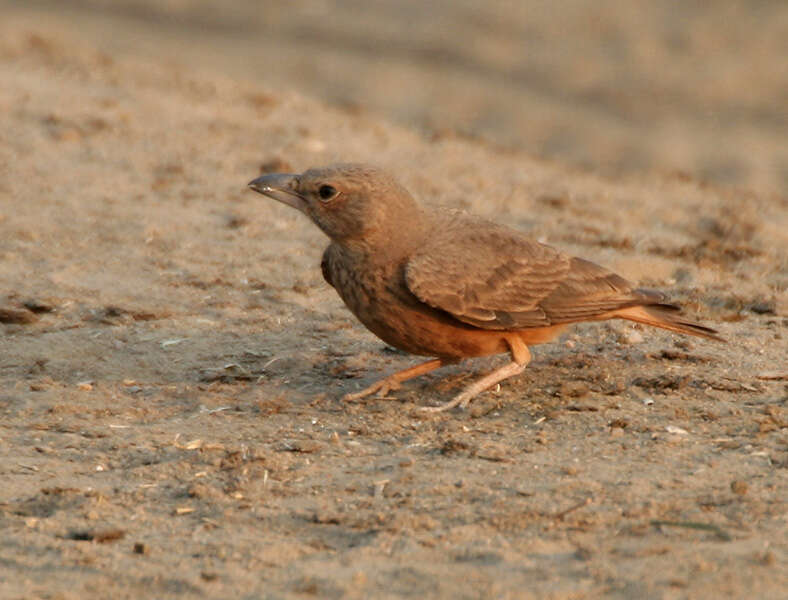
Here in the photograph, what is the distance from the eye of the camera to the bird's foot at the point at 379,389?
643 cm

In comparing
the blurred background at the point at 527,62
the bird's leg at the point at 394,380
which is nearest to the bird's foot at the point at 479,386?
the bird's leg at the point at 394,380

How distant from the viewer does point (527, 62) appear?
14.9 m

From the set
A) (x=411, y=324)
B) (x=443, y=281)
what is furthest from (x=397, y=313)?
(x=443, y=281)

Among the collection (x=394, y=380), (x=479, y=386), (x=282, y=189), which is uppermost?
(x=282, y=189)

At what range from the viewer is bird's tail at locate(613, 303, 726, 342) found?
6.58 m

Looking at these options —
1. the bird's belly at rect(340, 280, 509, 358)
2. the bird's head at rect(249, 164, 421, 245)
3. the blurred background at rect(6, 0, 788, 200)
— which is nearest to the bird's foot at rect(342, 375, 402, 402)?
the bird's belly at rect(340, 280, 509, 358)

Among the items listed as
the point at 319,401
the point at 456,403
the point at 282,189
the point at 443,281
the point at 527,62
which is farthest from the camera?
the point at 527,62

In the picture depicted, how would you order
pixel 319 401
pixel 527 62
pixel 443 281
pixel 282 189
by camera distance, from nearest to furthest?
1. pixel 443 281
2. pixel 319 401
3. pixel 282 189
4. pixel 527 62

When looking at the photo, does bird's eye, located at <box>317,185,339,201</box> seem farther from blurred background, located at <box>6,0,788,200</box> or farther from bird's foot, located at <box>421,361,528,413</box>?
blurred background, located at <box>6,0,788,200</box>

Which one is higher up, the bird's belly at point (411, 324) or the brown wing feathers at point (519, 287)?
the brown wing feathers at point (519, 287)

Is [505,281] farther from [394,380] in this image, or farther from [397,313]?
[394,380]

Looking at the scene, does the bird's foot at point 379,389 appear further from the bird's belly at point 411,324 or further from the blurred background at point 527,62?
the blurred background at point 527,62

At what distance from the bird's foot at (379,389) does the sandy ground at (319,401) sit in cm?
10

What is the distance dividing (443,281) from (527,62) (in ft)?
30.2
